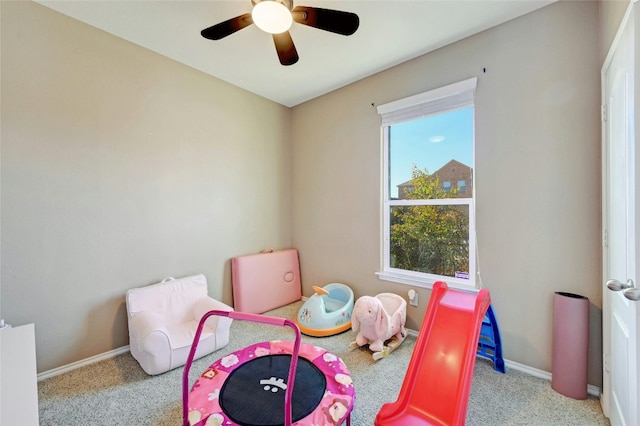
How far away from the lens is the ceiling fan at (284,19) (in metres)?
1.50

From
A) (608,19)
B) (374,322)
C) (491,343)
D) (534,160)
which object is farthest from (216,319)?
(608,19)

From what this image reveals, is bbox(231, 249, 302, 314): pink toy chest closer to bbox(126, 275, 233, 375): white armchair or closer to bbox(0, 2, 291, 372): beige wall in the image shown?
bbox(0, 2, 291, 372): beige wall

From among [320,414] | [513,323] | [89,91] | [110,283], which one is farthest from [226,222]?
[513,323]

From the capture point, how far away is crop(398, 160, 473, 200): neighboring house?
2.39m

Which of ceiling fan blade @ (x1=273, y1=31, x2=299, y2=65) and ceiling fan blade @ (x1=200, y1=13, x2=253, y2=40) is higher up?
ceiling fan blade @ (x1=200, y1=13, x2=253, y2=40)

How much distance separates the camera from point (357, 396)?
179 cm

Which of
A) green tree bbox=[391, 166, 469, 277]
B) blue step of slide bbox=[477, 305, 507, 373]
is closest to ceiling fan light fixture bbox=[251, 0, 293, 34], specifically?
green tree bbox=[391, 166, 469, 277]

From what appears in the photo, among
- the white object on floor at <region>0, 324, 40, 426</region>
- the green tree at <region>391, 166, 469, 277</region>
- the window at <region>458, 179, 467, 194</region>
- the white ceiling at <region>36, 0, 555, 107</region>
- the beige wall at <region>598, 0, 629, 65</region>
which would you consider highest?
the white ceiling at <region>36, 0, 555, 107</region>

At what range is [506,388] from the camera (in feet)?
6.07

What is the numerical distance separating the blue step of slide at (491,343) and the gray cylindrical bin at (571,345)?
33cm

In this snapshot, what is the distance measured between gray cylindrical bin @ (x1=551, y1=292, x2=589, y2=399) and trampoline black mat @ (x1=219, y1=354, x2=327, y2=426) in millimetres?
1607

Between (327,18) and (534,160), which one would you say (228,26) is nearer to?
(327,18)

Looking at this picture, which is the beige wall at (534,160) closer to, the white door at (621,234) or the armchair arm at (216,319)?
the white door at (621,234)

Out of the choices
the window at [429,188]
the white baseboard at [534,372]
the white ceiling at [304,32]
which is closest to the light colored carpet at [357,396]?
the white baseboard at [534,372]
